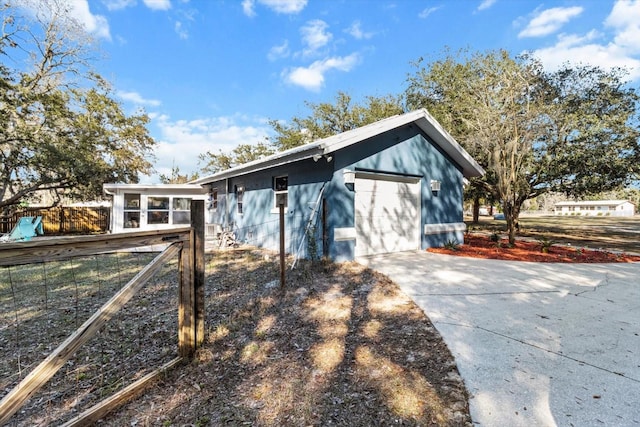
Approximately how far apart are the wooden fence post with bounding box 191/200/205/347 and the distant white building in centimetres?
7219

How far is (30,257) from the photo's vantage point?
1825mm

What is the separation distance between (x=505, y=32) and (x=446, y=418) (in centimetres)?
1333

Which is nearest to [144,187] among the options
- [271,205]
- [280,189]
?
[271,205]

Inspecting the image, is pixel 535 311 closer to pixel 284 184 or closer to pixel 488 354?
pixel 488 354

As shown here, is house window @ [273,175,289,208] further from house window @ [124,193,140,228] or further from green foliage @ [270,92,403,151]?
green foliage @ [270,92,403,151]

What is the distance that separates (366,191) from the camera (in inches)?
311

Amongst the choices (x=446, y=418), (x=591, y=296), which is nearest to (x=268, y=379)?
(x=446, y=418)

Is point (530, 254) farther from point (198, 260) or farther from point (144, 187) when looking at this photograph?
point (144, 187)

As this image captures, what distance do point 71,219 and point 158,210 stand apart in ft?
28.8

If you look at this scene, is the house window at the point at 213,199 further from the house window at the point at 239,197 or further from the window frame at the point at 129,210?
the window frame at the point at 129,210

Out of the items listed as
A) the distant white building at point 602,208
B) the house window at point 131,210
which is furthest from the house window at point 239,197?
the distant white building at point 602,208

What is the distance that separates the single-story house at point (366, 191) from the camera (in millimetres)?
7152

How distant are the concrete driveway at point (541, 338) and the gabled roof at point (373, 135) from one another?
9.81 feet

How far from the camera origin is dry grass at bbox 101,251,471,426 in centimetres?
225
